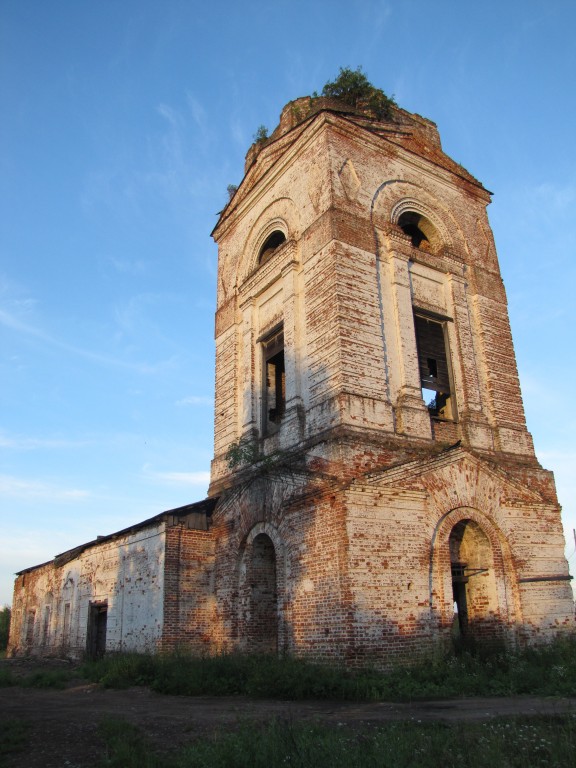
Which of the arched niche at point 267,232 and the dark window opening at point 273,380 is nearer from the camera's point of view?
the dark window opening at point 273,380

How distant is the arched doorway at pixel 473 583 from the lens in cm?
1104

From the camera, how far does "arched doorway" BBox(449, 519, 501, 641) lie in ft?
36.2

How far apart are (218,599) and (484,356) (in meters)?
7.60

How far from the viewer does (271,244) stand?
1529 centimetres

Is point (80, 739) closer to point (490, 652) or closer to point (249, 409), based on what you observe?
point (490, 652)

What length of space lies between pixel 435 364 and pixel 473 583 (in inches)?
173

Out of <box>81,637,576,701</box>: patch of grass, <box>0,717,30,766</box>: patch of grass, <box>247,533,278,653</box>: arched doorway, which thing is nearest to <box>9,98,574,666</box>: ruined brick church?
<box>247,533,278,653</box>: arched doorway

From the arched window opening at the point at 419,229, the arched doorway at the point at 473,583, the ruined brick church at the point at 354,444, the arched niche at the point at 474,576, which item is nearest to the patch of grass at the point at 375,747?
the ruined brick church at the point at 354,444

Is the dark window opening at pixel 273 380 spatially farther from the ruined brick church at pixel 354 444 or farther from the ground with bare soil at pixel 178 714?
the ground with bare soil at pixel 178 714

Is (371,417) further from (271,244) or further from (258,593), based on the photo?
(271,244)

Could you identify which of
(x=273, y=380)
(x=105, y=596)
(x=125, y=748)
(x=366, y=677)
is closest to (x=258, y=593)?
(x=366, y=677)

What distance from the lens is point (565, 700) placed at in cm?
748

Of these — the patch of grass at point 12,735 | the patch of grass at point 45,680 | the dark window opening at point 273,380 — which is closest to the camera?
the patch of grass at point 12,735

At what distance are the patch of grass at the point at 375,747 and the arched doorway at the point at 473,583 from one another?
5.10m
